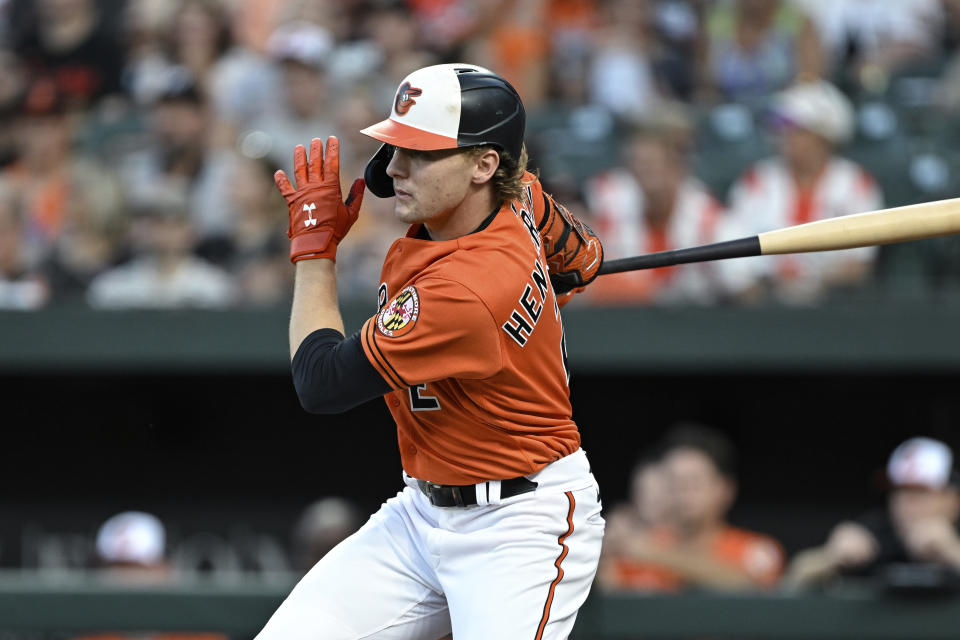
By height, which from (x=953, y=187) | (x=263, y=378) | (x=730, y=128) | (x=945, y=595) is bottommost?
(x=945, y=595)

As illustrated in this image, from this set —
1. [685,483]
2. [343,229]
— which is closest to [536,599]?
[343,229]

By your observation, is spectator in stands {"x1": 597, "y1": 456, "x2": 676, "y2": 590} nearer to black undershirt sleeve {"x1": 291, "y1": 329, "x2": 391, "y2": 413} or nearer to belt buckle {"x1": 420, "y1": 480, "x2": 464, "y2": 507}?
belt buckle {"x1": 420, "y1": 480, "x2": 464, "y2": 507}

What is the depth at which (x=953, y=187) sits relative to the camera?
6.06 meters

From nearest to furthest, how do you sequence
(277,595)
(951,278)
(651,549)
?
1. (277,595)
2. (651,549)
3. (951,278)

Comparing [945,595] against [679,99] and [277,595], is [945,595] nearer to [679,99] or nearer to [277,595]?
[277,595]

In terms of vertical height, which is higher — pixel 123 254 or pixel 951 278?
pixel 123 254

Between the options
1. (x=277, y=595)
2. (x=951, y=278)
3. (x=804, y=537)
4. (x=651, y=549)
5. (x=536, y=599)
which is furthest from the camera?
(x=804, y=537)

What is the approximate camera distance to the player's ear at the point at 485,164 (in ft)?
9.92

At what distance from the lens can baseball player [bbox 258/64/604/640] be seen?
9.60 ft

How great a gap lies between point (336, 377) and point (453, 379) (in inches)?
10.9

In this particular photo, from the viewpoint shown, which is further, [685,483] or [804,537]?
[804,537]

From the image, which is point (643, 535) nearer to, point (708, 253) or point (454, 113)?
point (708, 253)

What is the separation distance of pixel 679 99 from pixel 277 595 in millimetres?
3485

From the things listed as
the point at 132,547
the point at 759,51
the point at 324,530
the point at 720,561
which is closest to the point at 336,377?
the point at 324,530
